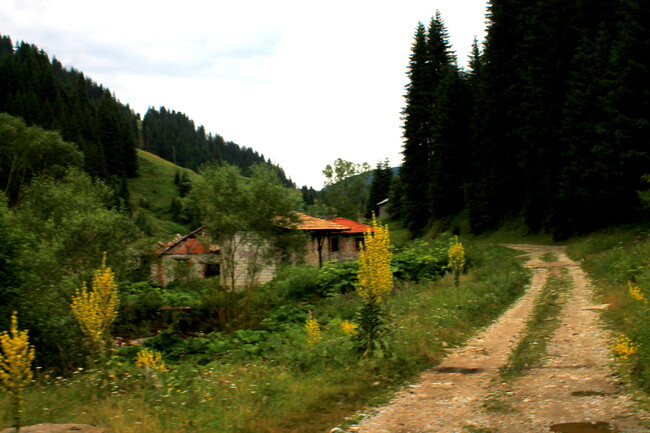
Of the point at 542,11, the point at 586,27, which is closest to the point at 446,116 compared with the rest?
the point at 542,11

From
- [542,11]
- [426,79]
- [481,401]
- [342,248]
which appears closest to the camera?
[481,401]

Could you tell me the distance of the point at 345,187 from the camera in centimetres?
10244

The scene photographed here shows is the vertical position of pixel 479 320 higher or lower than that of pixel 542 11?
lower

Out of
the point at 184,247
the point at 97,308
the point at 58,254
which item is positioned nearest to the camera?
the point at 97,308

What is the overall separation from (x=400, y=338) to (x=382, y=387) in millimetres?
2302

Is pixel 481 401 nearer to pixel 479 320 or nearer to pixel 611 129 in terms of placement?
pixel 479 320

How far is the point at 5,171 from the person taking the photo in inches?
1980

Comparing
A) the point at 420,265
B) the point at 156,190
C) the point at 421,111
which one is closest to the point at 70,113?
the point at 156,190

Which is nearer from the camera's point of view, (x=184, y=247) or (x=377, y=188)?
(x=184, y=247)

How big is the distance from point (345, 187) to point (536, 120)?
6432 centimetres

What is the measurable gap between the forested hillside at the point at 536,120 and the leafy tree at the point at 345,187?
38.3 metres

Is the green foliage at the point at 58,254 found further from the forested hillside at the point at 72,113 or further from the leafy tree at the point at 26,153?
the forested hillside at the point at 72,113

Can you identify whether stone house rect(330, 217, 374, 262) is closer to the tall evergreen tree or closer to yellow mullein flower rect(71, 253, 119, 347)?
the tall evergreen tree

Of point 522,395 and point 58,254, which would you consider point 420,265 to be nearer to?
point 58,254
